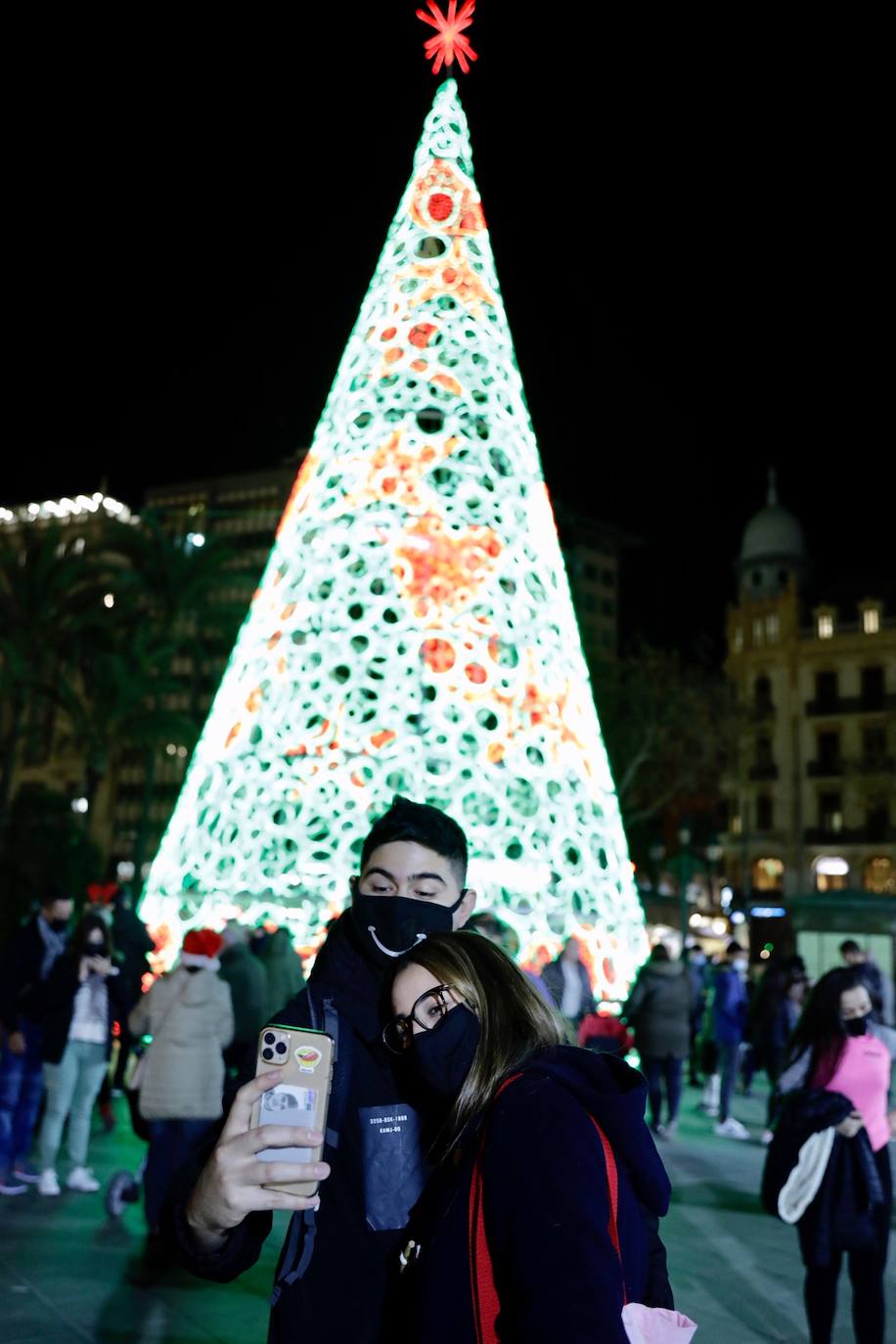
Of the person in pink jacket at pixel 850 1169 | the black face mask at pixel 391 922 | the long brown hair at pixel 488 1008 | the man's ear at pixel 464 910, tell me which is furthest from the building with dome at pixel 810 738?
the long brown hair at pixel 488 1008

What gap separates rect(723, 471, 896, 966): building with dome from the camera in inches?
2128

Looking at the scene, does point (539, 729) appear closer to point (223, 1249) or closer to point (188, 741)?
point (223, 1249)

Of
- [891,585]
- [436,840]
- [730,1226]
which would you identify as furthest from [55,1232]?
[891,585]

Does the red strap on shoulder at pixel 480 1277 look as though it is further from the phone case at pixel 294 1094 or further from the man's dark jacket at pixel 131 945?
the man's dark jacket at pixel 131 945

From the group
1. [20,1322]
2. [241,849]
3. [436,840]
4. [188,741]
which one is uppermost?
[188,741]

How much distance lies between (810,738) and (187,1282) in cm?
5398

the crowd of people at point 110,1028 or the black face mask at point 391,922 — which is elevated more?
the black face mask at point 391,922

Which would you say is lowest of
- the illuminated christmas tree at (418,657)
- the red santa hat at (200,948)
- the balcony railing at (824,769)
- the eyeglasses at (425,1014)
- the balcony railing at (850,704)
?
the eyeglasses at (425,1014)

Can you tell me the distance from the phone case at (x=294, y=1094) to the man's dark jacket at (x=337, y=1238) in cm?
22

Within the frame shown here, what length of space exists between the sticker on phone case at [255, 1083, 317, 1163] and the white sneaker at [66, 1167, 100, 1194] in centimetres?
626

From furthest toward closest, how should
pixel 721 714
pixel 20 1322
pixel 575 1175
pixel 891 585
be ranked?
pixel 891 585
pixel 721 714
pixel 20 1322
pixel 575 1175

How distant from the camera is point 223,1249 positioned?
2.10m

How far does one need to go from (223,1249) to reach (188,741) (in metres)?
25.0

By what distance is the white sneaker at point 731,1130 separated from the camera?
10891 mm
